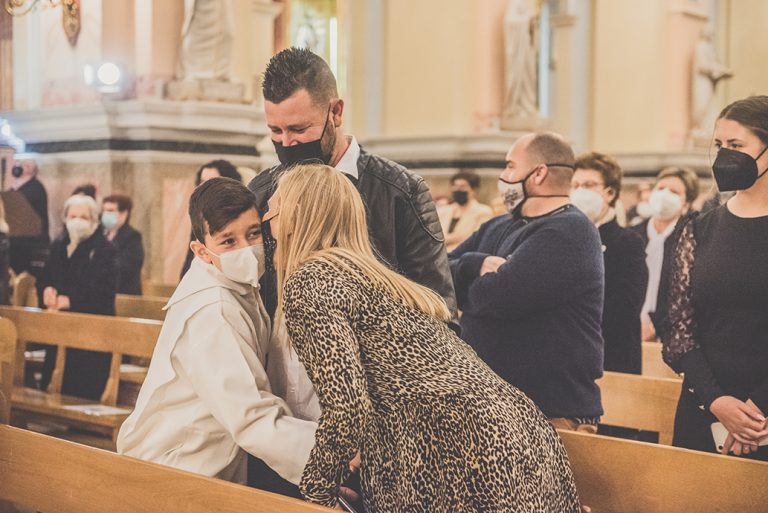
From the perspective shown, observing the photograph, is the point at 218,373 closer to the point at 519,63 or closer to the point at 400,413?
the point at 400,413

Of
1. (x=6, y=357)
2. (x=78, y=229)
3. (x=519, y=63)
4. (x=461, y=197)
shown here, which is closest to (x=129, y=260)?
(x=78, y=229)

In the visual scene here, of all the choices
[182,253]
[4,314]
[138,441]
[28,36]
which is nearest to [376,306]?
[138,441]

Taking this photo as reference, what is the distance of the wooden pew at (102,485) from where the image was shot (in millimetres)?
2844

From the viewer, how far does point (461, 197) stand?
9102 millimetres

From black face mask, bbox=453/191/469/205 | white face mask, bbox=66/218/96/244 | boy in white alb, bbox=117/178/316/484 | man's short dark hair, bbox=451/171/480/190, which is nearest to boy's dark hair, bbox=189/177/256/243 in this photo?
boy in white alb, bbox=117/178/316/484

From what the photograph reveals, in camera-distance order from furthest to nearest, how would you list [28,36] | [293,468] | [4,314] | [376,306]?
1. [28,36]
2. [4,314]
3. [293,468]
4. [376,306]

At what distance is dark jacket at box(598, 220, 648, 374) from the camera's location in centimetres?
483

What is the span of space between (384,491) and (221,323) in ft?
2.18

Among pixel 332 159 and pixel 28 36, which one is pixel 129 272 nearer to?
pixel 28 36

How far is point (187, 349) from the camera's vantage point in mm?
3012

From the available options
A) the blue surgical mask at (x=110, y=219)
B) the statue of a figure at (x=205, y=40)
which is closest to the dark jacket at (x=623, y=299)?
the blue surgical mask at (x=110, y=219)

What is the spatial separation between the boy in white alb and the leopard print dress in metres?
0.26

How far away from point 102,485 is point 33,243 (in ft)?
19.5

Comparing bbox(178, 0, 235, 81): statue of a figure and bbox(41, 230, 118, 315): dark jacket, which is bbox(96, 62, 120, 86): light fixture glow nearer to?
bbox(178, 0, 235, 81): statue of a figure
